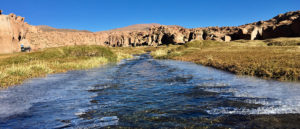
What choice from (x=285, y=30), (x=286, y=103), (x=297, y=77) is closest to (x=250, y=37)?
(x=285, y=30)

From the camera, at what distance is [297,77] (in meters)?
12.2

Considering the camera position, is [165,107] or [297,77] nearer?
[165,107]

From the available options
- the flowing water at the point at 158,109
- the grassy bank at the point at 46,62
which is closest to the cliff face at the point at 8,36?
the grassy bank at the point at 46,62

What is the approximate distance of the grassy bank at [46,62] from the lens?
1706cm

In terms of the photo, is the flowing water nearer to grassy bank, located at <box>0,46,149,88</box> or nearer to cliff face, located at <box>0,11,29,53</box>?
grassy bank, located at <box>0,46,149,88</box>

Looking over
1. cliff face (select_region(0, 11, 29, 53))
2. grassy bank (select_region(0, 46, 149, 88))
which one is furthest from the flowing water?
cliff face (select_region(0, 11, 29, 53))

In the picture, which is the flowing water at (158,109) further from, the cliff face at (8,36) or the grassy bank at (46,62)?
the cliff face at (8,36)

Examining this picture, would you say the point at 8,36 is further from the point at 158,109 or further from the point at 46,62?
the point at 158,109

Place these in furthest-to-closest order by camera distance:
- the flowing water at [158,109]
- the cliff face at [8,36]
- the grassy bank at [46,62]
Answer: the cliff face at [8,36], the grassy bank at [46,62], the flowing water at [158,109]

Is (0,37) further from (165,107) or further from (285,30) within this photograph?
(285,30)

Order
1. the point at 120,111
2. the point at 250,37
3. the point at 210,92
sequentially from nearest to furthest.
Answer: the point at 120,111
the point at 210,92
the point at 250,37

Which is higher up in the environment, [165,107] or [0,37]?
[0,37]

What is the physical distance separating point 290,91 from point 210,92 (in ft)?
11.3

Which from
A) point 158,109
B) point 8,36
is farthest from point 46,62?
point 8,36
